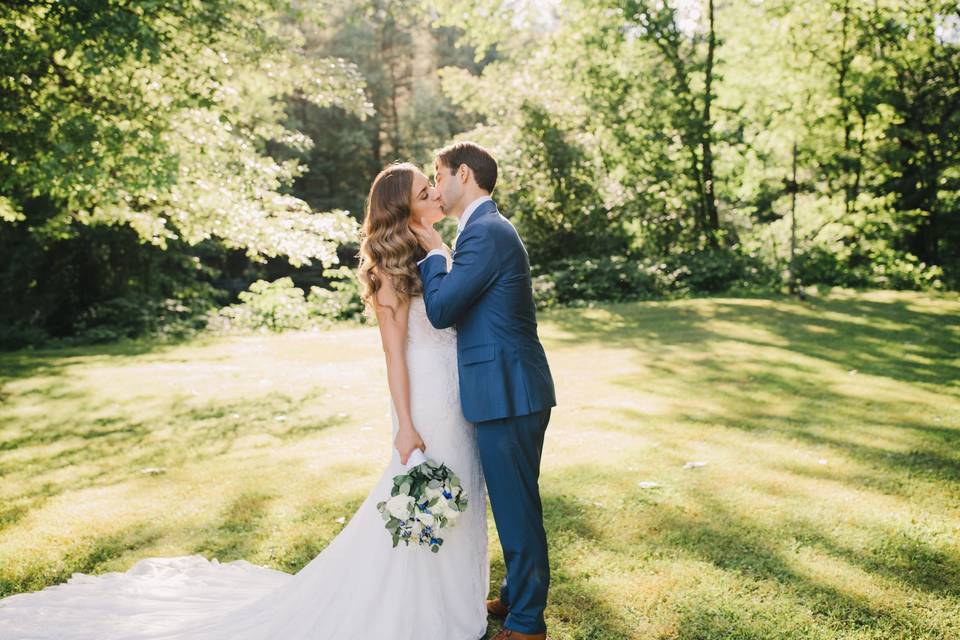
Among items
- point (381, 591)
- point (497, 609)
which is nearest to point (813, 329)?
point (497, 609)

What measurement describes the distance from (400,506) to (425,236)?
1.23 meters

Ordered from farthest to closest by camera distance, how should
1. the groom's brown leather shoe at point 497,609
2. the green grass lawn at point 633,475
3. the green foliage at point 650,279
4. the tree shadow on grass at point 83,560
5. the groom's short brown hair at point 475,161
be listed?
1. the green foliage at point 650,279
2. the tree shadow on grass at point 83,560
3. the green grass lawn at point 633,475
4. the groom's brown leather shoe at point 497,609
5. the groom's short brown hair at point 475,161

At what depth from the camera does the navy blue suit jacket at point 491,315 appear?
289 centimetres

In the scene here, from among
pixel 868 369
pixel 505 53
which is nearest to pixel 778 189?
pixel 505 53

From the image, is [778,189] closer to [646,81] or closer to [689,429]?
[646,81]

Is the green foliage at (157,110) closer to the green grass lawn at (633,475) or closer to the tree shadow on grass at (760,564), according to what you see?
the green grass lawn at (633,475)

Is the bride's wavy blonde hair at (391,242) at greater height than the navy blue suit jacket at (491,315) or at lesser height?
greater

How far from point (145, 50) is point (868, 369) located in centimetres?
916

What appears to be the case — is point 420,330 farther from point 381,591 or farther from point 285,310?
point 285,310

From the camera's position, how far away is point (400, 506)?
2.96 metres

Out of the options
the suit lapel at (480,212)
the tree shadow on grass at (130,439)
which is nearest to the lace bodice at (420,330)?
the suit lapel at (480,212)

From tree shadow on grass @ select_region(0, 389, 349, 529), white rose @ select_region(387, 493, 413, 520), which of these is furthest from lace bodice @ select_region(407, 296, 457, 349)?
tree shadow on grass @ select_region(0, 389, 349, 529)

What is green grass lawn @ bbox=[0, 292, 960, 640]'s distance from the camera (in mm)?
3629

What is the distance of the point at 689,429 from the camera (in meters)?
6.59
